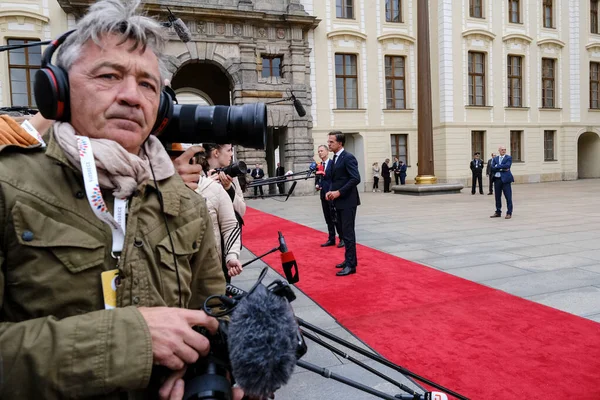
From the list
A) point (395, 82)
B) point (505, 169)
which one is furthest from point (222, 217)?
point (395, 82)

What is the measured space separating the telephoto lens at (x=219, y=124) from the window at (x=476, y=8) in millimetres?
23073

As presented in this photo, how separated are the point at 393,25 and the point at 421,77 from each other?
4879mm

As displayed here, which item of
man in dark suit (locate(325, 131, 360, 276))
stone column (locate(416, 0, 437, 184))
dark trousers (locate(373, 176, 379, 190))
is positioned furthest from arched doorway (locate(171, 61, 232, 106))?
man in dark suit (locate(325, 131, 360, 276))

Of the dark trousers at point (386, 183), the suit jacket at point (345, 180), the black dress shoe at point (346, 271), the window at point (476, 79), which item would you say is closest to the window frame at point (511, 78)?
the window at point (476, 79)

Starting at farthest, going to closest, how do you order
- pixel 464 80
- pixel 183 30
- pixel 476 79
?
pixel 476 79 < pixel 464 80 < pixel 183 30

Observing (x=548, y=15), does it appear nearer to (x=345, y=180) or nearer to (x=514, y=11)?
(x=514, y=11)

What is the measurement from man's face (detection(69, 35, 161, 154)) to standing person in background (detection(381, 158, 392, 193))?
19107mm

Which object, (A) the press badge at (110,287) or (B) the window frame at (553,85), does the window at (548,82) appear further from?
(A) the press badge at (110,287)

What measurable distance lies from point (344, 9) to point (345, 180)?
1672 centimetres

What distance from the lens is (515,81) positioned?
22172 mm

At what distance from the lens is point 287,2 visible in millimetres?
18766

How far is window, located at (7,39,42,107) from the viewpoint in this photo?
52.2 ft

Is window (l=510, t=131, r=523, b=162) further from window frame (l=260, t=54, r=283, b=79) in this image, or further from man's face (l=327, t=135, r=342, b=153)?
man's face (l=327, t=135, r=342, b=153)

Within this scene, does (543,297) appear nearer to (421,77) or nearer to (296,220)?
(296,220)
